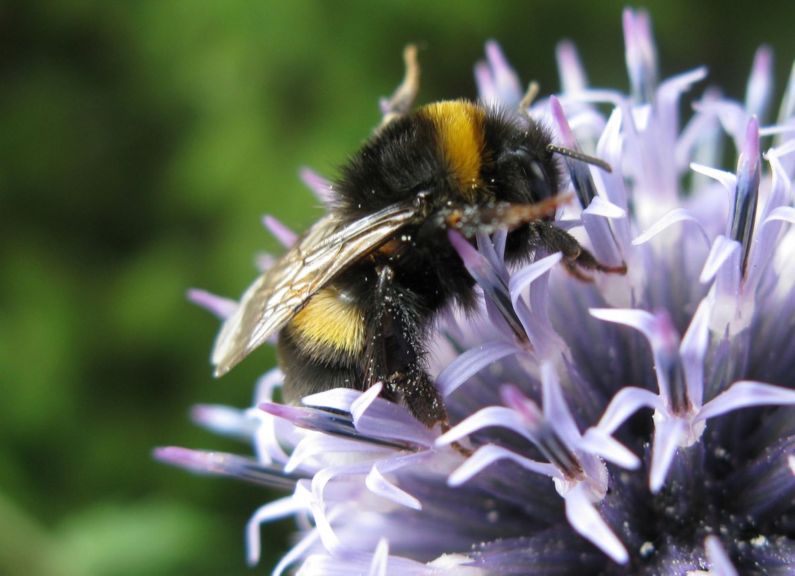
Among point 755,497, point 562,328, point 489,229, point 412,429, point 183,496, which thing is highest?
point 489,229

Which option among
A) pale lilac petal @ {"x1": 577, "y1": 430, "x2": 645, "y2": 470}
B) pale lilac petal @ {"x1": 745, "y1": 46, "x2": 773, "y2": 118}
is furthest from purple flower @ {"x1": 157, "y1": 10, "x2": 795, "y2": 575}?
pale lilac petal @ {"x1": 745, "y1": 46, "x2": 773, "y2": 118}

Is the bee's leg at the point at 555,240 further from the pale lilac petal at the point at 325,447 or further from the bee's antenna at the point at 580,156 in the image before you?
the pale lilac petal at the point at 325,447

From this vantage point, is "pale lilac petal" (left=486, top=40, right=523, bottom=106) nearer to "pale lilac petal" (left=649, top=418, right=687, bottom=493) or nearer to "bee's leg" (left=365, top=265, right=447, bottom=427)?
"bee's leg" (left=365, top=265, right=447, bottom=427)

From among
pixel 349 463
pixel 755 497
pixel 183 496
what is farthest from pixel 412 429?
pixel 183 496

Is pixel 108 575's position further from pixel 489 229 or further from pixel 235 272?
pixel 489 229

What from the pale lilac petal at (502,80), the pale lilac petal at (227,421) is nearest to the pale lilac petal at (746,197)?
the pale lilac petal at (502,80)
